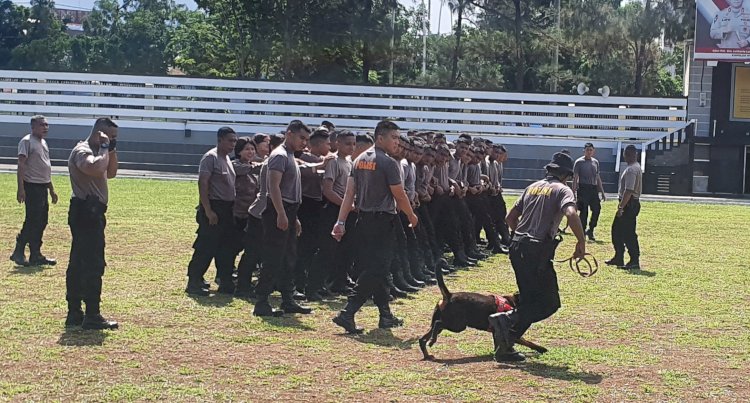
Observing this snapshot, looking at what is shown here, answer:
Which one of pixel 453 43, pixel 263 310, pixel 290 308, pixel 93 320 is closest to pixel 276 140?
pixel 290 308

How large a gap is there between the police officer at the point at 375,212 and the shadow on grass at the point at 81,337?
2.19m

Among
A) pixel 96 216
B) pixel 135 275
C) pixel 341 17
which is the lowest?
pixel 135 275

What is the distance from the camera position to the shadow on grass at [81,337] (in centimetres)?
905

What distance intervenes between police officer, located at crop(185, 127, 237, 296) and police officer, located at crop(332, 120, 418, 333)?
98.0 inches

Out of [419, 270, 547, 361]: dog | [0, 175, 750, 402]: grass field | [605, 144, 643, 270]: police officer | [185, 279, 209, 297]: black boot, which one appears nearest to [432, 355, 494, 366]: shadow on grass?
[0, 175, 750, 402]: grass field

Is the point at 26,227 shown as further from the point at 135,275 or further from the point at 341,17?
the point at 341,17

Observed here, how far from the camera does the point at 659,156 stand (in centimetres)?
4359

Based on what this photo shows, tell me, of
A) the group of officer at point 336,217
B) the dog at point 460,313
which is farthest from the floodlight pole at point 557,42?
the dog at point 460,313

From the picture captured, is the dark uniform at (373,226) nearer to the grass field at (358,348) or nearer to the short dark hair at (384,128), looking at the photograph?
the short dark hair at (384,128)

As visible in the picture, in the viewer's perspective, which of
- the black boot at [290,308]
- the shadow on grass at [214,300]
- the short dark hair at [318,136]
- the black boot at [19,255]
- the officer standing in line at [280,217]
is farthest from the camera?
the black boot at [19,255]

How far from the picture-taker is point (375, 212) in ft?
33.0

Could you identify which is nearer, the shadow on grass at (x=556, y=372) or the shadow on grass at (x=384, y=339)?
the shadow on grass at (x=556, y=372)

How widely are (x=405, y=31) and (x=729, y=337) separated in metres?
47.1

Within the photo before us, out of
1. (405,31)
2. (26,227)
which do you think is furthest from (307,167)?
(405,31)
